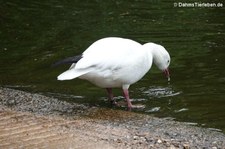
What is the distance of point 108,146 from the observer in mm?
5309

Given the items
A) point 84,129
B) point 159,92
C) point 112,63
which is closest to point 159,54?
point 159,92

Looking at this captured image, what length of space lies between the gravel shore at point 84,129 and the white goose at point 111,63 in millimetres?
440

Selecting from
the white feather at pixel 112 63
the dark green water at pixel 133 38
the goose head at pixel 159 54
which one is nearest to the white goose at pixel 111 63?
the white feather at pixel 112 63

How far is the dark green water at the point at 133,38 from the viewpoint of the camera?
796cm

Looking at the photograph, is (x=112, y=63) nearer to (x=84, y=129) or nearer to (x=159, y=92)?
(x=84, y=129)

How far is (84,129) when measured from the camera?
594 cm

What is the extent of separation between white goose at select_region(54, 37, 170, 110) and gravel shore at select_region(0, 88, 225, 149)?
0.44m

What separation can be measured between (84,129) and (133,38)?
6.04 metres

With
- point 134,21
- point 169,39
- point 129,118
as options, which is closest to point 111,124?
point 129,118

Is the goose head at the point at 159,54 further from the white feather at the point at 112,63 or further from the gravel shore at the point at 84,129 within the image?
the gravel shore at the point at 84,129

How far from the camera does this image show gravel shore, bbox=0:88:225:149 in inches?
213
